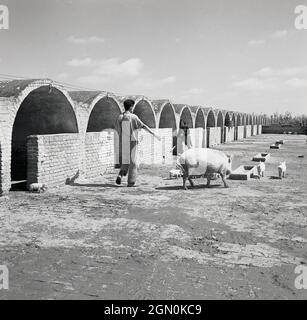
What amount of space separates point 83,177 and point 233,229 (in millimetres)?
5985

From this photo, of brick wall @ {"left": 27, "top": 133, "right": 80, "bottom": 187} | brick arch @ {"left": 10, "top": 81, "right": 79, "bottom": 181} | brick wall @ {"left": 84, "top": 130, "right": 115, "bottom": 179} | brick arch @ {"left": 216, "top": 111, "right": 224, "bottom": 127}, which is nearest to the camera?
brick wall @ {"left": 27, "top": 133, "right": 80, "bottom": 187}

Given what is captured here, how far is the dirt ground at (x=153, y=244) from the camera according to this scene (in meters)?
3.45

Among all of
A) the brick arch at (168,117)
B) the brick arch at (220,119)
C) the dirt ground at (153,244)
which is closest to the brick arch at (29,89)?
the dirt ground at (153,244)

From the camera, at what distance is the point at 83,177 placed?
10336mm

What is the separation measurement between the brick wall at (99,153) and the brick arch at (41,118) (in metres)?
0.78

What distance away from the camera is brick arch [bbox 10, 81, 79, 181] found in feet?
31.7

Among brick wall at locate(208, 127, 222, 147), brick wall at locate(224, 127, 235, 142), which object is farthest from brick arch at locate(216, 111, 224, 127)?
brick wall at locate(208, 127, 222, 147)

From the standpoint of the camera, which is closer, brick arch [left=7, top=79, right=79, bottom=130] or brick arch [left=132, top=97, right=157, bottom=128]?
brick arch [left=7, top=79, right=79, bottom=130]

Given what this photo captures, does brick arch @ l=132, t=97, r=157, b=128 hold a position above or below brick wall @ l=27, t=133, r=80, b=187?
above

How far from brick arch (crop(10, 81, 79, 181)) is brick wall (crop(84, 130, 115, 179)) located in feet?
2.57

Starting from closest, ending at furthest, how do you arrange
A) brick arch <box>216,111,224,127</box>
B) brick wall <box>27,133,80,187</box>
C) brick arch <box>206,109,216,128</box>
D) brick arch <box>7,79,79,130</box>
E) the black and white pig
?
brick arch <box>7,79,79,130</box>, brick wall <box>27,133,80,187</box>, the black and white pig, brick arch <box>206,109,216,128</box>, brick arch <box>216,111,224,127</box>

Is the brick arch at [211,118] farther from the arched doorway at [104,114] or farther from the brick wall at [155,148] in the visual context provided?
the arched doorway at [104,114]

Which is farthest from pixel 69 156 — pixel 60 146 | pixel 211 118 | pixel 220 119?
pixel 220 119

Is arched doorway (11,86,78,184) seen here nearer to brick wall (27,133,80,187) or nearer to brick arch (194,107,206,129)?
brick wall (27,133,80,187)
